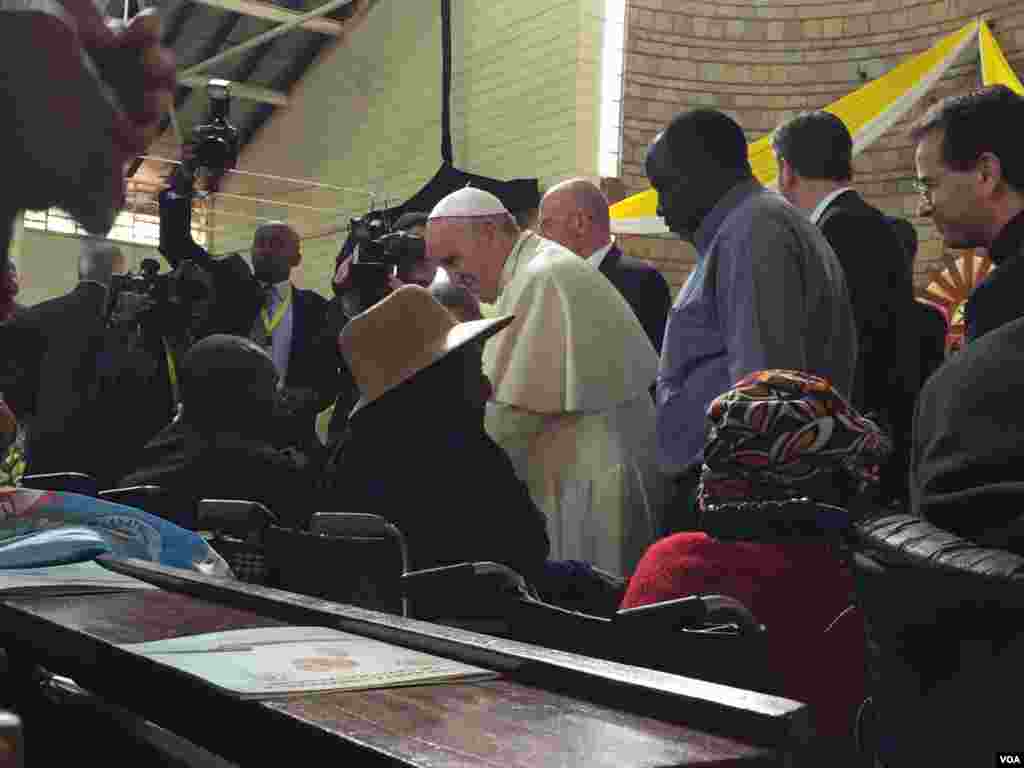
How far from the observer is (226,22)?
2.30 feet

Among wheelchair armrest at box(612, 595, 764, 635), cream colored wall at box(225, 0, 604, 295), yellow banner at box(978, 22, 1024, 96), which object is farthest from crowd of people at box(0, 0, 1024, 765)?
cream colored wall at box(225, 0, 604, 295)

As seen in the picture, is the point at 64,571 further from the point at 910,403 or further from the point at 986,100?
the point at 910,403

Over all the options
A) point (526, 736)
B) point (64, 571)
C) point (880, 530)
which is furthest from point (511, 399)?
point (526, 736)

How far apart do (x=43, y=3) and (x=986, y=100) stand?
2.30 m

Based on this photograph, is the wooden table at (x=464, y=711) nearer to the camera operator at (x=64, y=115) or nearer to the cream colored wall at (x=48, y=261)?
the cream colored wall at (x=48, y=261)

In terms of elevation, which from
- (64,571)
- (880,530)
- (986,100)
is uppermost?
(986,100)

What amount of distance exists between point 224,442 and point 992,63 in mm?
4413

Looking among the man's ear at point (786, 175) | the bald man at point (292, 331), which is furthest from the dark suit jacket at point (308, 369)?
the man's ear at point (786, 175)

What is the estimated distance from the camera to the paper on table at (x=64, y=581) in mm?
1370

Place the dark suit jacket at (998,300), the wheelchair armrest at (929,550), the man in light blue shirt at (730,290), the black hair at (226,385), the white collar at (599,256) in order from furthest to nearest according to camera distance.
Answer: the white collar at (599,256), the man in light blue shirt at (730,290), the black hair at (226,385), the dark suit jacket at (998,300), the wheelchair armrest at (929,550)

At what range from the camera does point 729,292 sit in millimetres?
2709

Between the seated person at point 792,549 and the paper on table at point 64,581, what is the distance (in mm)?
747

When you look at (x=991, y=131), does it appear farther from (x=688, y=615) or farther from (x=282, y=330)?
(x=282, y=330)

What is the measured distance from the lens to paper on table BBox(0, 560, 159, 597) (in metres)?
1.37
